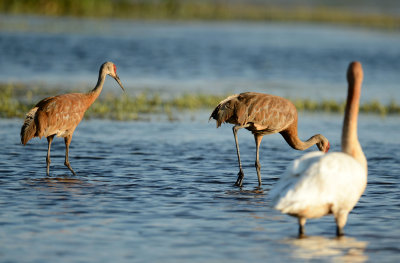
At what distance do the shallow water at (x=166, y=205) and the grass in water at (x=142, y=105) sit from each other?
1.42 metres

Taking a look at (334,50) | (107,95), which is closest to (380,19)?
(334,50)

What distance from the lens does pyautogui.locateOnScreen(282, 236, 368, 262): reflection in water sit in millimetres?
7266

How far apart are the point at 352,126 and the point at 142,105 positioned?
32.3 feet

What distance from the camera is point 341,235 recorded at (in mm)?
7949

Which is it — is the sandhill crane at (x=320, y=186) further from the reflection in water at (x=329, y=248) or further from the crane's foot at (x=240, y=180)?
the crane's foot at (x=240, y=180)

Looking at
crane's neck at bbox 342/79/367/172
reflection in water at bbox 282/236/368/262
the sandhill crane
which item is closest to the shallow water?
reflection in water at bbox 282/236/368/262

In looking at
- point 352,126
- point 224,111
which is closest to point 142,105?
point 224,111

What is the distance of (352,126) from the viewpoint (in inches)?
308

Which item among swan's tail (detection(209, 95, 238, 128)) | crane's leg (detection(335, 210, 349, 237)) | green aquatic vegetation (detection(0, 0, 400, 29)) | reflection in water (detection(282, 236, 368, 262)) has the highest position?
green aquatic vegetation (detection(0, 0, 400, 29))

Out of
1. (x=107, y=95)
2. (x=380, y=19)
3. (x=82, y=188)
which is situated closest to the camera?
(x=82, y=188)

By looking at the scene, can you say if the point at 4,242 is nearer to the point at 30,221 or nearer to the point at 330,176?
the point at 30,221

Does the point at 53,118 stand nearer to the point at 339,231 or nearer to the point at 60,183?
the point at 60,183

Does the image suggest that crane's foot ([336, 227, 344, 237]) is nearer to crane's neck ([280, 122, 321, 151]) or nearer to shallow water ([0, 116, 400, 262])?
shallow water ([0, 116, 400, 262])

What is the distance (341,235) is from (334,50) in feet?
89.7
